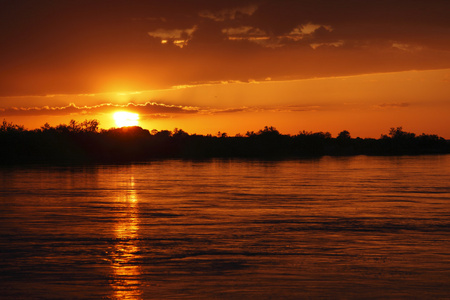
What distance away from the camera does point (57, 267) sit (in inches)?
564

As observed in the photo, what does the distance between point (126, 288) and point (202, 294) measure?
1.60 m

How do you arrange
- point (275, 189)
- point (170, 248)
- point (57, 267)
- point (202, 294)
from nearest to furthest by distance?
point (202, 294) → point (57, 267) → point (170, 248) → point (275, 189)

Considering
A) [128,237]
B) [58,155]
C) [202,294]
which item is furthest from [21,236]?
[58,155]

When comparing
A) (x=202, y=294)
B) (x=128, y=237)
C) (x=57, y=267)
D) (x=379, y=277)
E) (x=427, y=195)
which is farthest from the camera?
A: (x=427, y=195)

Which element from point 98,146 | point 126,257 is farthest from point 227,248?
point 98,146

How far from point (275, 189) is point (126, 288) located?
2614 centimetres

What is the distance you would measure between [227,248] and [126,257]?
2.76 m

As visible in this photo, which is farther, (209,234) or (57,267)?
(209,234)

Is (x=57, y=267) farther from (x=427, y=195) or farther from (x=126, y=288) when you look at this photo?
(x=427, y=195)

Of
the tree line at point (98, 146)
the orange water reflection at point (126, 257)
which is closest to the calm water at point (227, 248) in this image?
the orange water reflection at point (126, 257)

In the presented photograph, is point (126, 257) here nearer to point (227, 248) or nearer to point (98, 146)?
point (227, 248)

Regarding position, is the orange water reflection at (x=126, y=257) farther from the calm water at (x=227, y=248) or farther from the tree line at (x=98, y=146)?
the tree line at (x=98, y=146)

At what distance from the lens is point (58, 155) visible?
14325 centimetres

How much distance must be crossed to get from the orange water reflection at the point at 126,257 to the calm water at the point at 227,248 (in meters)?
0.03
